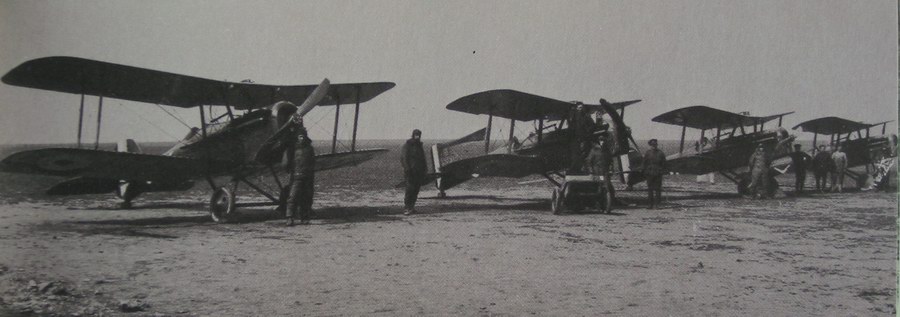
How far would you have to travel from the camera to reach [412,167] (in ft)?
37.2

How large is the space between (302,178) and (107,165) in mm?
2739

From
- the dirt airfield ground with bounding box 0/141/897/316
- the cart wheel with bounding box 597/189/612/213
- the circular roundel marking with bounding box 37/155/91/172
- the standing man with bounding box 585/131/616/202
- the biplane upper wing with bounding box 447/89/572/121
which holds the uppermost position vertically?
the biplane upper wing with bounding box 447/89/572/121

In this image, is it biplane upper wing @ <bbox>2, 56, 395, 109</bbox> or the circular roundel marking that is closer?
biplane upper wing @ <bbox>2, 56, 395, 109</bbox>

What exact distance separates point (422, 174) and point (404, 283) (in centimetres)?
625

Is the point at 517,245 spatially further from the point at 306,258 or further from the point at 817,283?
the point at 817,283

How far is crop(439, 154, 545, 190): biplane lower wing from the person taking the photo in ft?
40.4

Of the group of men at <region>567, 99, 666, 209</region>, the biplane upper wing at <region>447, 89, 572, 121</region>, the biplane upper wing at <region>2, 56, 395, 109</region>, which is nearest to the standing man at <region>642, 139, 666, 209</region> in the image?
the group of men at <region>567, 99, 666, 209</region>

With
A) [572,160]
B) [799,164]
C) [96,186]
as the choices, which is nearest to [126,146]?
[96,186]

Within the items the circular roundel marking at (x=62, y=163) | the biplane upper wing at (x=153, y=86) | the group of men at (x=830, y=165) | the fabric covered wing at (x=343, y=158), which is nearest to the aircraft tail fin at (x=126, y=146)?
the biplane upper wing at (x=153, y=86)

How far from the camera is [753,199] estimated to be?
14992 mm

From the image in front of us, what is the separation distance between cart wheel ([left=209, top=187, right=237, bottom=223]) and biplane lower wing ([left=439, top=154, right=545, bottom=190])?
5.25 meters

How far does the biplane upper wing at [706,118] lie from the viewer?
15.0m

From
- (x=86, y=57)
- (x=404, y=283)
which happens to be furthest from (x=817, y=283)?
(x=86, y=57)

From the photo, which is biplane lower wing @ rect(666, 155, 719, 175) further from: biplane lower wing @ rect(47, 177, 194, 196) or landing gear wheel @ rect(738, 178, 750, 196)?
biplane lower wing @ rect(47, 177, 194, 196)
